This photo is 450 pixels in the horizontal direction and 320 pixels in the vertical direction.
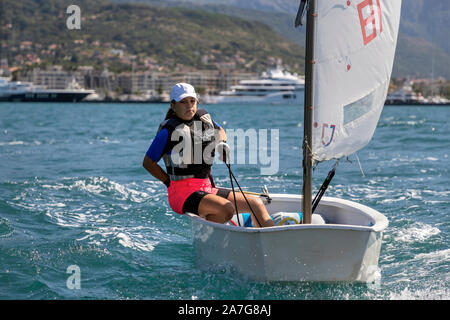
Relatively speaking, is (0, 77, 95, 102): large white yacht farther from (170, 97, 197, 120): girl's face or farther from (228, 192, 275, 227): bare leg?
(228, 192, 275, 227): bare leg

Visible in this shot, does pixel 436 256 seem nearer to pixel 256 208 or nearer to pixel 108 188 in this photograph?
pixel 256 208

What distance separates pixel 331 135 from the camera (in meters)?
4.64

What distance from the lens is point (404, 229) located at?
6812 mm

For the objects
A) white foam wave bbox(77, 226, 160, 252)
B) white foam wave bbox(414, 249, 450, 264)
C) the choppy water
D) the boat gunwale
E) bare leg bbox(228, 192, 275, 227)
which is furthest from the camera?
white foam wave bbox(77, 226, 160, 252)

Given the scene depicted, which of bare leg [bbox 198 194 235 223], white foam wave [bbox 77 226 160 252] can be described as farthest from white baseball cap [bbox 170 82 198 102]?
white foam wave [bbox 77 226 160 252]

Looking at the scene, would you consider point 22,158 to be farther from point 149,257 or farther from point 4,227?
point 149,257

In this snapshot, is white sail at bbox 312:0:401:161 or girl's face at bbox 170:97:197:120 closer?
white sail at bbox 312:0:401:161

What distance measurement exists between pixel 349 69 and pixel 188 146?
1.41 meters

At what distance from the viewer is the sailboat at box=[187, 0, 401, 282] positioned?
13.8 feet

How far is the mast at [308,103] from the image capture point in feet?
14.6

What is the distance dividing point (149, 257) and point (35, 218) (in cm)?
230

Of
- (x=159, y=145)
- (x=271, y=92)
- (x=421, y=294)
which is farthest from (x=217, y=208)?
(x=271, y=92)

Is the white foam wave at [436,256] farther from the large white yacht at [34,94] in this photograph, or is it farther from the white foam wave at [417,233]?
the large white yacht at [34,94]

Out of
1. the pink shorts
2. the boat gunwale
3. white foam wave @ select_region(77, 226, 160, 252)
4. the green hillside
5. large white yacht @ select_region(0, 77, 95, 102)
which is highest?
the green hillside
